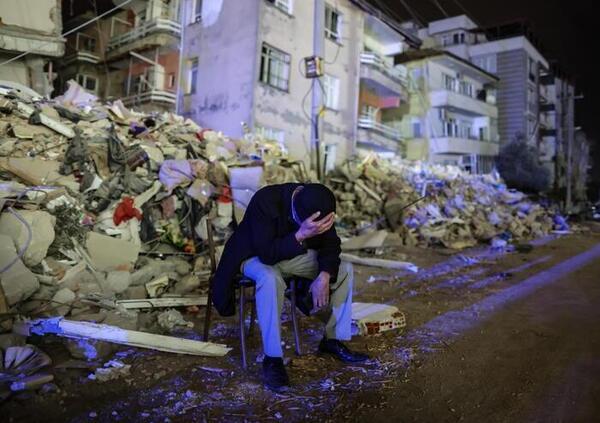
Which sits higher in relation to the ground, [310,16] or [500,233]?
[310,16]

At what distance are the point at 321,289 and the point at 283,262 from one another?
0.37 meters

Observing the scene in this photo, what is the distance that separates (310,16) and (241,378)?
17.1m

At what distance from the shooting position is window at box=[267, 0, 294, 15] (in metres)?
15.3

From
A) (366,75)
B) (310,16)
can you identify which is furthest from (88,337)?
(366,75)

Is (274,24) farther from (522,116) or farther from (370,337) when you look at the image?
(522,116)

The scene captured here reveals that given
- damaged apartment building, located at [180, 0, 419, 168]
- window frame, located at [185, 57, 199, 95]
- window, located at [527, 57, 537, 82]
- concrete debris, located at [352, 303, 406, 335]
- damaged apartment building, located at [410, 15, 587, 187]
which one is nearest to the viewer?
concrete debris, located at [352, 303, 406, 335]

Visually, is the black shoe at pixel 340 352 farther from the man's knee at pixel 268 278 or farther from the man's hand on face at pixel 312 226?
the man's hand on face at pixel 312 226

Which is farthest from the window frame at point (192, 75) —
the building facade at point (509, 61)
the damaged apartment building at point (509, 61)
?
the building facade at point (509, 61)

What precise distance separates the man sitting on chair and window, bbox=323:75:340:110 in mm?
Result: 15890

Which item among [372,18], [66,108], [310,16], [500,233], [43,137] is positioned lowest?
[500,233]

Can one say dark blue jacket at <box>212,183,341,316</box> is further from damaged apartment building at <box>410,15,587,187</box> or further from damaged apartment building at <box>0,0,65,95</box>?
damaged apartment building at <box>410,15,587,187</box>

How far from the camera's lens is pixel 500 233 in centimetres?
1298

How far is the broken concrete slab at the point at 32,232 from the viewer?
13.4 ft

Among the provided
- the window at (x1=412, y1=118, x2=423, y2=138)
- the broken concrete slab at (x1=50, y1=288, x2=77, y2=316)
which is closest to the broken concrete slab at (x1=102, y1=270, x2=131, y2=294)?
the broken concrete slab at (x1=50, y1=288, x2=77, y2=316)
